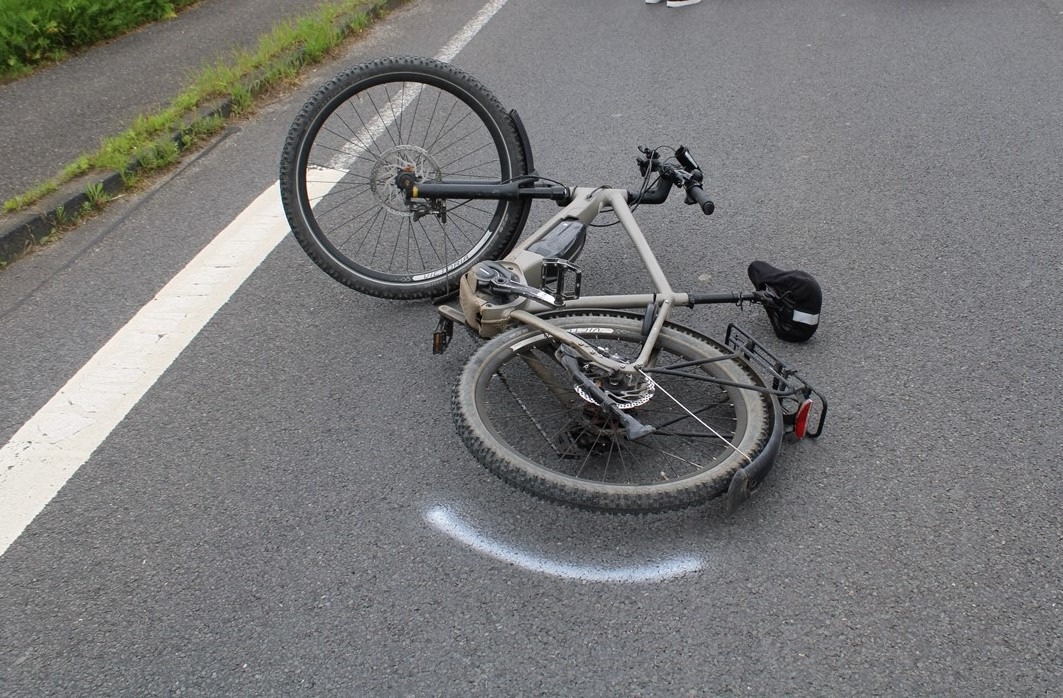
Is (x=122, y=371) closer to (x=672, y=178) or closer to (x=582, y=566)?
(x=582, y=566)

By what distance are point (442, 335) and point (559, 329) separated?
57cm

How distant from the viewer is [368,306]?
12.7 feet

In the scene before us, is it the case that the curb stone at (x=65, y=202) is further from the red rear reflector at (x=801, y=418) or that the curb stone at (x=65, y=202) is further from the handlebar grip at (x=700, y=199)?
the red rear reflector at (x=801, y=418)

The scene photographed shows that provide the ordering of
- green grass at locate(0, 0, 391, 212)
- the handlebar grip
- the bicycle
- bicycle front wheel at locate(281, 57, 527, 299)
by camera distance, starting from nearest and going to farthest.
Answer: the bicycle < the handlebar grip < bicycle front wheel at locate(281, 57, 527, 299) < green grass at locate(0, 0, 391, 212)

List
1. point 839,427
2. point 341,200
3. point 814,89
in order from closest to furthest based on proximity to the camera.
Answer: point 839,427
point 341,200
point 814,89

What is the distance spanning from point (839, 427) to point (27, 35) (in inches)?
248

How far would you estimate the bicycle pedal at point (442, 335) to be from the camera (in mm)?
3357

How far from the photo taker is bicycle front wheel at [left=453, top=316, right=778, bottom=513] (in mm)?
2643

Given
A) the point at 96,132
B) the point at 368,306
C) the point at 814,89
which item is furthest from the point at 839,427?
the point at 96,132

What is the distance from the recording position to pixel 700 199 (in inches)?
134

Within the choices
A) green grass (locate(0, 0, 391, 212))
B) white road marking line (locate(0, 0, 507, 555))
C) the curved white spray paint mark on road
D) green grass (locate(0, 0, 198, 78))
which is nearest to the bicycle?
the curved white spray paint mark on road

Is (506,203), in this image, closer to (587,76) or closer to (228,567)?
(228,567)

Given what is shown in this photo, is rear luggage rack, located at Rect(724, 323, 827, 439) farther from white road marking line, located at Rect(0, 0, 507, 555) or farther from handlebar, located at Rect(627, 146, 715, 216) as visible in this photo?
white road marking line, located at Rect(0, 0, 507, 555)

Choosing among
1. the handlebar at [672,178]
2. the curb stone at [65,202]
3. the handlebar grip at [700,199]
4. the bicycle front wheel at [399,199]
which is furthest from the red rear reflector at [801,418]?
the curb stone at [65,202]
